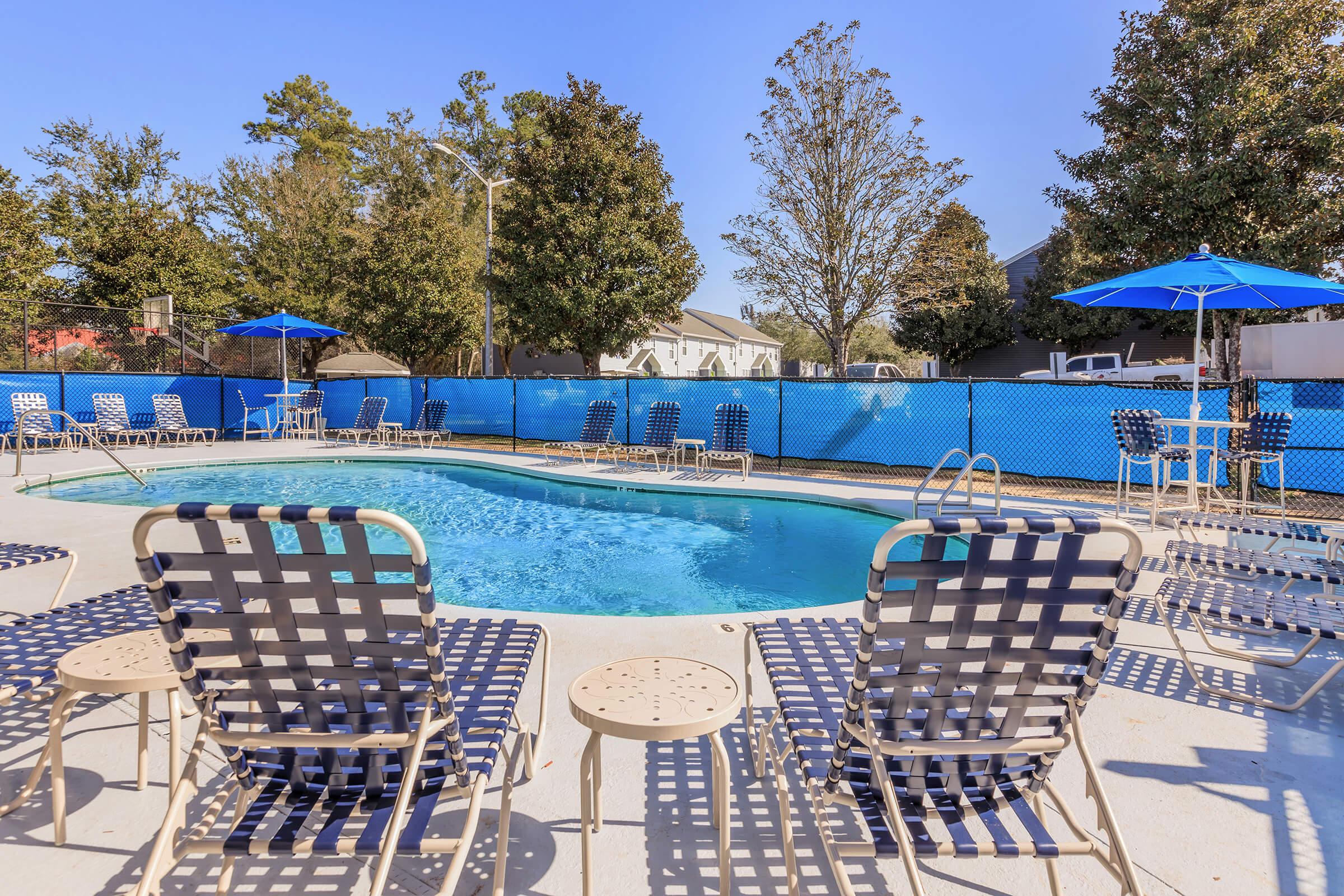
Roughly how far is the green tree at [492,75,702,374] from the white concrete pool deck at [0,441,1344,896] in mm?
14904

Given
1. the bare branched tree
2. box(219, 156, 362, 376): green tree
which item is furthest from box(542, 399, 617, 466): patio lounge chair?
box(219, 156, 362, 376): green tree

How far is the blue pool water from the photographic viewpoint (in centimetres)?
599

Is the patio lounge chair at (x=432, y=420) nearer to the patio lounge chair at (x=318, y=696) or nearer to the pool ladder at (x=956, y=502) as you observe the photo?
the pool ladder at (x=956, y=502)

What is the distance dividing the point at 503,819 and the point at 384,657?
583 millimetres

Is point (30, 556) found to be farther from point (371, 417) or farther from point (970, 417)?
point (371, 417)

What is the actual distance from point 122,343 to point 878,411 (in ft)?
62.1

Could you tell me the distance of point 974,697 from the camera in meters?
1.67

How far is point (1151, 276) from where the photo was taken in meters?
6.36

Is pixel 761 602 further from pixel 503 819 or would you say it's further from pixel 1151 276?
pixel 1151 276

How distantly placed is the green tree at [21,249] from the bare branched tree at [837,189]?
21.0 metres

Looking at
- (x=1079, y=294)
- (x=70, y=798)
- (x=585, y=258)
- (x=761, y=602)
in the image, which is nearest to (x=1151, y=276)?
(x=1079, y=294)

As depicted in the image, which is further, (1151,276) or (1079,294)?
(1079,294)

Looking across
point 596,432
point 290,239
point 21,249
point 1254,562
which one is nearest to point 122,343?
point 21,249

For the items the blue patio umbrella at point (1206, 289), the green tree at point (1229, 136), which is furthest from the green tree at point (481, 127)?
the blue patio umbrella at point (1206, 289)
